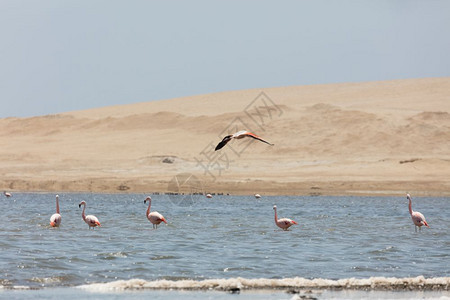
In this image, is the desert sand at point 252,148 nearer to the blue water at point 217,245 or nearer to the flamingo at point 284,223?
the blue water at point 217,245

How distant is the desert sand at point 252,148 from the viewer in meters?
53.1

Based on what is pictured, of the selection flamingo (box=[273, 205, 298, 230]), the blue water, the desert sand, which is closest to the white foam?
the blue water

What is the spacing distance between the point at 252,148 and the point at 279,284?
182 ft

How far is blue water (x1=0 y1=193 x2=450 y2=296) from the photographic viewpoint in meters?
15.9

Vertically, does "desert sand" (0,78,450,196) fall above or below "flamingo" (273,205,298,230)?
above

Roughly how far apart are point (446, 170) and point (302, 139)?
19.3 meters

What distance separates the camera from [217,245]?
2086cm

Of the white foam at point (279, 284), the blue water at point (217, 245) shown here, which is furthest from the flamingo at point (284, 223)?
the white foam at point (279, 284)

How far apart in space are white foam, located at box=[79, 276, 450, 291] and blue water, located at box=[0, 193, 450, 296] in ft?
3.15

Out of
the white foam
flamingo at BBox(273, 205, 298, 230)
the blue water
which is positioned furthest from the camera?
flamingo at BBox(273, 205, 298, 230)

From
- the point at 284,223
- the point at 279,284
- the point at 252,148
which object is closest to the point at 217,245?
the point at 284,223

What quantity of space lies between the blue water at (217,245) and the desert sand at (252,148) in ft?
52.0

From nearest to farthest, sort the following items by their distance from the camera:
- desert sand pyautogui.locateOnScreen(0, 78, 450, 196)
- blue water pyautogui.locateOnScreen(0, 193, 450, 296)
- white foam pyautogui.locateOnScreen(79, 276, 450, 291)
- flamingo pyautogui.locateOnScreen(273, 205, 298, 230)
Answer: white foam pyautogui.locateOnScreen(79, 276, 450, 291) → blue water pyautogui.locateOnScreen(0, 193, 450, 296) → flamingo pyautogui.locateOnScreen(273, 205, 298, 230) → desert sand pyautogui.locateOnScreen(0, 78, 450, 196)

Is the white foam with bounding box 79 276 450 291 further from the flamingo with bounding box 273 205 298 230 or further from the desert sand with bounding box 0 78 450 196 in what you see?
the desert sand with bounding box 0 78 450 196
